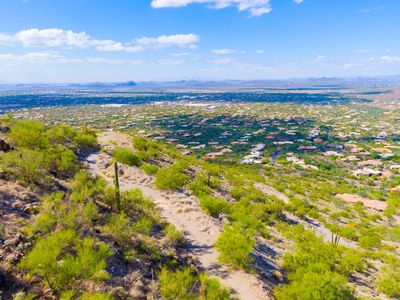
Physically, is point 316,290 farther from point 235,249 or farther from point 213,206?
point 213,206

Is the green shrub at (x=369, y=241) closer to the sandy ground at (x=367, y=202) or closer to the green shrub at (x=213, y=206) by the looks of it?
the green shrub at (x=213, y=206)

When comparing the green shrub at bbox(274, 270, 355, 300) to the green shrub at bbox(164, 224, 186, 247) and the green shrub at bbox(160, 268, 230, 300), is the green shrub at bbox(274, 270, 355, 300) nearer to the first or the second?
the green shrub at bbox(160, 268, 230, 300)

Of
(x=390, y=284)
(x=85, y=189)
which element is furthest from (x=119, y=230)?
(x=390, y=284)

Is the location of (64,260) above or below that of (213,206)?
above

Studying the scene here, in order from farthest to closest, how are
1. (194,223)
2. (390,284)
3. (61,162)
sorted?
(61,162)
(194,223)
(390,284)

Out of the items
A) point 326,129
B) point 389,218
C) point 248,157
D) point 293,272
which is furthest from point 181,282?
point 326,129

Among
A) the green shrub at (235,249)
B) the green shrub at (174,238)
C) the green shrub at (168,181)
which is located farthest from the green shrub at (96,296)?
the green shrub at (168,181)
